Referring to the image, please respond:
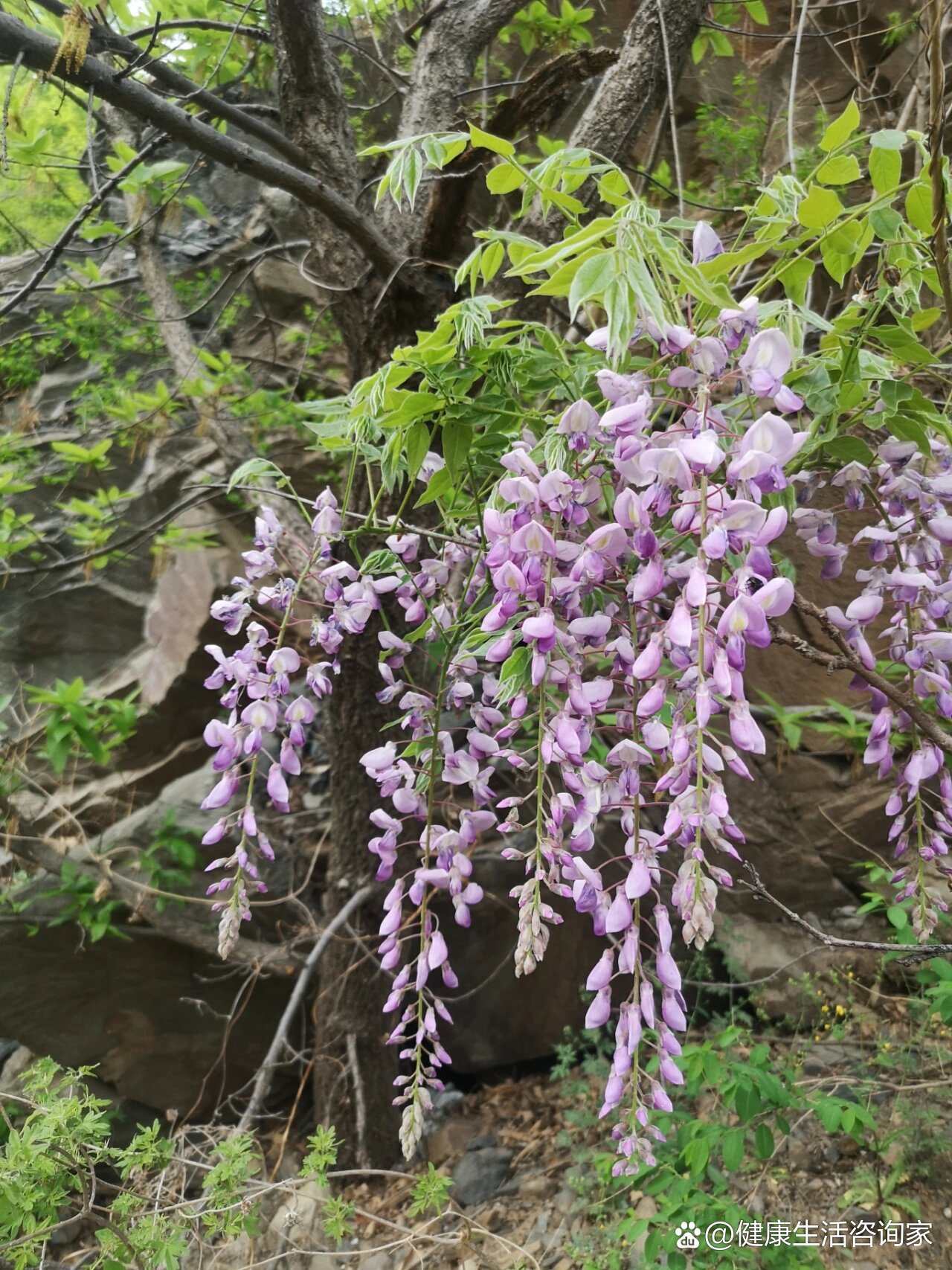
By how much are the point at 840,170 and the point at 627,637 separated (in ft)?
1.75

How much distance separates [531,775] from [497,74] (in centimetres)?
345

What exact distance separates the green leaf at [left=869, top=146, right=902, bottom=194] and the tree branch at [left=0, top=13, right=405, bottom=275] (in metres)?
0.99

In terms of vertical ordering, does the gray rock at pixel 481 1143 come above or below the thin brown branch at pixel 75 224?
below

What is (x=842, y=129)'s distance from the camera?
2.68ft

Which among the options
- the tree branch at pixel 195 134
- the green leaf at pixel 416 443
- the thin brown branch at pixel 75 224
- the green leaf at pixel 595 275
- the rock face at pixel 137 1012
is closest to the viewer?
the green leaf at pixel 595 275

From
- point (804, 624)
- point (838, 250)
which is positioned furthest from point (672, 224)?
point (804, 624)

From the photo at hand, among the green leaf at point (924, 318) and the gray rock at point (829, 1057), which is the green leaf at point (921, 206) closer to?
the green leaf at point (924, 318)

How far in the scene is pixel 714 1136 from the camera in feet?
5.21

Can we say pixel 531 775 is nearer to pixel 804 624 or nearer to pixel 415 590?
pixel 415 590

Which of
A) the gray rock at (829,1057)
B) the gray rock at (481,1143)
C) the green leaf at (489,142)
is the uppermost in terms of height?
the green leaf at (489,142)

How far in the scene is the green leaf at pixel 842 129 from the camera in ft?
2.64

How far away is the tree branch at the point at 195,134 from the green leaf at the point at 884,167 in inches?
39.1

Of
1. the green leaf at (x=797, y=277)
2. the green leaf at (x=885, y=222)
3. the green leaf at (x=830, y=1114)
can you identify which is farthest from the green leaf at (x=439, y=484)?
the green leaf at (x=830, y=1114)

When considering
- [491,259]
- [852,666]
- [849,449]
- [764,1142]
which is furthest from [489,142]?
[764,1142]
